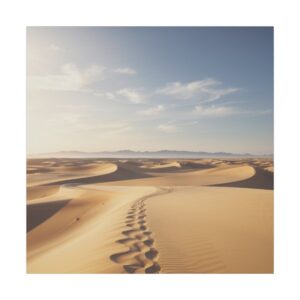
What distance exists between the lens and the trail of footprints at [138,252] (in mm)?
3551

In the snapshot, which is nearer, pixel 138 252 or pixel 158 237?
pixel 138 252

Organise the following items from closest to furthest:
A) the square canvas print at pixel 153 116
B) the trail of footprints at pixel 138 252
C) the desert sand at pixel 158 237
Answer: the trail of footprints at pixel 138 252 < the desert sand at pixel 158 237 < the square canvas print at pixel 153 116

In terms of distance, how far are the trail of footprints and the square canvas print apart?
28 mm

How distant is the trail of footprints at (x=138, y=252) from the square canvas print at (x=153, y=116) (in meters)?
0.03

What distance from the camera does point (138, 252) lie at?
147 inches

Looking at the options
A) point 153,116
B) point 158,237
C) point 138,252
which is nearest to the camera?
point 138,252

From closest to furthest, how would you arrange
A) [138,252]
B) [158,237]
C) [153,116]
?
[138,252] → [158,237] → [153,116]

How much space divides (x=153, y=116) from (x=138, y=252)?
2.88m

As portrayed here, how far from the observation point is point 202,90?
578 centimetres

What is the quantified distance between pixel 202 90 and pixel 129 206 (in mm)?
2782

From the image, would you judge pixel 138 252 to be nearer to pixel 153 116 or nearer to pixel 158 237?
pixel 158 237

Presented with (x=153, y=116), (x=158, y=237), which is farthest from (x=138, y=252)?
(x=153, y=116)
